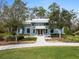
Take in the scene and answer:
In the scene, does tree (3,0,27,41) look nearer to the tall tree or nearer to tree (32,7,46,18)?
the tall tree

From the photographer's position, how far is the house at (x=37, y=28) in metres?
59.3

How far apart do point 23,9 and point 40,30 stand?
11.2 metres

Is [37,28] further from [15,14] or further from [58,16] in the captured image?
[15,14]

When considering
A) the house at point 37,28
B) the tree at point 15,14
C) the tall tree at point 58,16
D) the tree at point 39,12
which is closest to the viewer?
the tree at point 15,14

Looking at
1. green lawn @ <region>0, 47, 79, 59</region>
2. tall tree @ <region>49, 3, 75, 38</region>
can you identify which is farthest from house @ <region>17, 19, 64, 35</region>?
green lawn @ <region>0, 47, 79, 59</region>

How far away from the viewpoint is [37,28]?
196 feet

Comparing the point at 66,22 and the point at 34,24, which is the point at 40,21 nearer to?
the point at 34,24

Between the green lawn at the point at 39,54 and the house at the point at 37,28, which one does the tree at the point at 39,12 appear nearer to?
the house at the point at 37,28

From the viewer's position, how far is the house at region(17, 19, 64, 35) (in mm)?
59281

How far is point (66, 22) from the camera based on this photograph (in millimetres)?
52594

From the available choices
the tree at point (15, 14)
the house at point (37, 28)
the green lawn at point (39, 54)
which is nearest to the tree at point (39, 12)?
the house at point (37, 28)

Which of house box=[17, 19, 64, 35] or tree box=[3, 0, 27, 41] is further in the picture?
house box=[17, 19, 64, 35]

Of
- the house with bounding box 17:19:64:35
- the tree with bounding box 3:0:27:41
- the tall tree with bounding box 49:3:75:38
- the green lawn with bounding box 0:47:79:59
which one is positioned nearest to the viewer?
the green lawn with bounding box 0:47:79:59

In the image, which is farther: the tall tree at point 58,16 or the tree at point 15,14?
the tall tree at point 58,16
